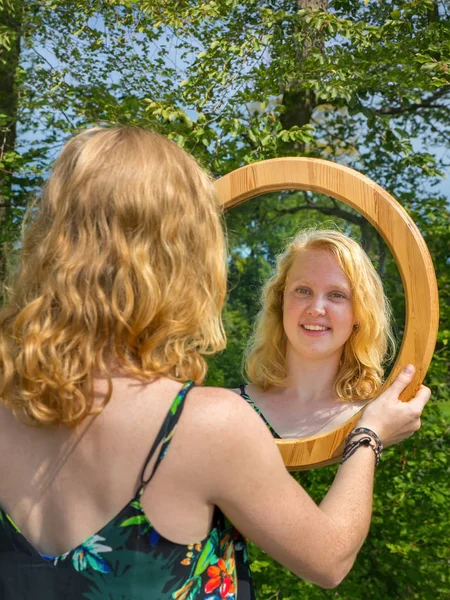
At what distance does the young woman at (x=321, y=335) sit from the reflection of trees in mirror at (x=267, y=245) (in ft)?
0.09

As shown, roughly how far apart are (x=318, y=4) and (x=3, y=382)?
10.3ft

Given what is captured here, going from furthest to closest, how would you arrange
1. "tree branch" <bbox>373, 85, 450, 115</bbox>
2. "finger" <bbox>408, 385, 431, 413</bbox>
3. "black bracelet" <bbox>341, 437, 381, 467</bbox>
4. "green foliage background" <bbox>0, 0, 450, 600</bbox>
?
"tree branch" <bbox>373, 85, 450, 115</bbox>
"green foliage background" <bbox>0, 0, 450, 600</bbox>
"finger" <bbox>408, 385, 431, 413</bbox>
"black bracelet" <bbox>341, 437, 381, 467</bbox>

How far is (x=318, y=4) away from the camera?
12.4 feet

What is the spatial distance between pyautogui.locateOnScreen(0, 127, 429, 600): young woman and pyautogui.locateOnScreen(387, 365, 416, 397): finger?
0.48m

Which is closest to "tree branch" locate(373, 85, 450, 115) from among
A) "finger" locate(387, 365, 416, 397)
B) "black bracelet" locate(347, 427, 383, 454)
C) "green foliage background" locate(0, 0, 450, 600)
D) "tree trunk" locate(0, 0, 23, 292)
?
"green foliage background" locate(0, 0, 450, 600)

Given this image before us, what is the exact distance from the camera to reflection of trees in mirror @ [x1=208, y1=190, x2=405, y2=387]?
71.9 inches

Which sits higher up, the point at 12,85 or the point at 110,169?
the point at 12,85

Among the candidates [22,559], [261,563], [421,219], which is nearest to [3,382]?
[22,559]

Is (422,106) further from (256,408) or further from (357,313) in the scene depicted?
(256,408)

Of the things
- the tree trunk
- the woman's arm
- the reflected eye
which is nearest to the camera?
the woman's arm

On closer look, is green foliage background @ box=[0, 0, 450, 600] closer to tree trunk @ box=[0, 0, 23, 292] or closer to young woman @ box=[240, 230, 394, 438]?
tree trunk @ box=[0, 0, 23, 292]

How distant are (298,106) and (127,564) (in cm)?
330

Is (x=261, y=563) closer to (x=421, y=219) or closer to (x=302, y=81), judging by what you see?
(x=421, y=219)

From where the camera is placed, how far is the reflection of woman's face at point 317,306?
1847 mm
